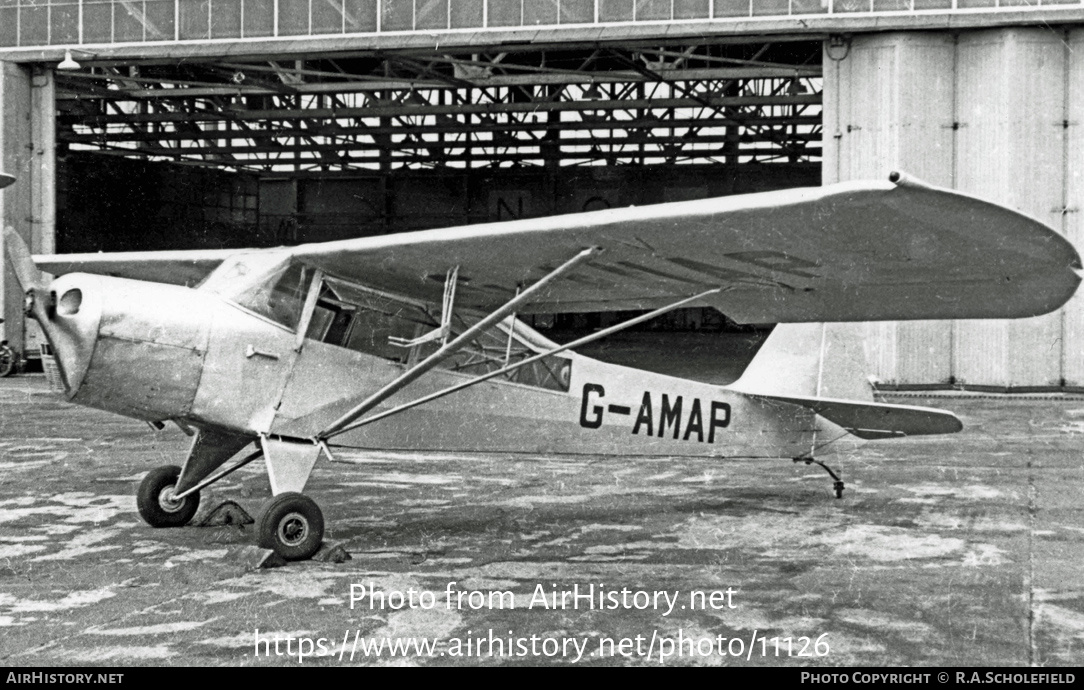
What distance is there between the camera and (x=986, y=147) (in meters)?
19.0

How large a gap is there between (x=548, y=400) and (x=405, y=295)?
Answer: 1.30 m

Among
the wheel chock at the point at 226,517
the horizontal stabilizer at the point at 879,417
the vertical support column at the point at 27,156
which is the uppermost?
the vertical support column at the point at 27,156

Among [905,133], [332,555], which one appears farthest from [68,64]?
[332,555]

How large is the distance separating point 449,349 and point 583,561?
1518 millimetres

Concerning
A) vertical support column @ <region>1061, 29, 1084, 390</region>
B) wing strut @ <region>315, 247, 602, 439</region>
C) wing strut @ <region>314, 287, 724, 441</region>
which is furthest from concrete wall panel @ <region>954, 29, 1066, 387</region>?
wing strut @ <region>315, 247, 602, 439</region>

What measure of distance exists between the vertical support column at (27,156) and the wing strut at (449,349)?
17.5m

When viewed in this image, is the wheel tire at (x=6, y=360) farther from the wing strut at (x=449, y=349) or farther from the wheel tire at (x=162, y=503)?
the wing strut at (x=449, y=349)

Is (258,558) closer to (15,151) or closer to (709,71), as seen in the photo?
(15,151)

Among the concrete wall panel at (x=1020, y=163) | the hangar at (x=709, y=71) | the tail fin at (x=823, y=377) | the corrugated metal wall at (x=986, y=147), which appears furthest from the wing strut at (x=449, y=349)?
the concrete wall panel at (x=1020, y=163)

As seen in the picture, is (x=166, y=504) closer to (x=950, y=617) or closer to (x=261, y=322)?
(x=261, y=322)

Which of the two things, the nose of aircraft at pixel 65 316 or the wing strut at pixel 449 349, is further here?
the wing strut at pixel 449 349

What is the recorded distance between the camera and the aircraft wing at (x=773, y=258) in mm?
5363

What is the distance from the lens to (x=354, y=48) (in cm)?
2103

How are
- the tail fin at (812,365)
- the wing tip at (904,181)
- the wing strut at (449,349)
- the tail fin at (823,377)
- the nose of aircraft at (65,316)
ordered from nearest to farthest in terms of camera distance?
the wing tip at (904,181) < the nose of aircraft at (65,316) < the wing strut at (449,349) < the tail fin at (823,377) < the tail fin at (812,365)
